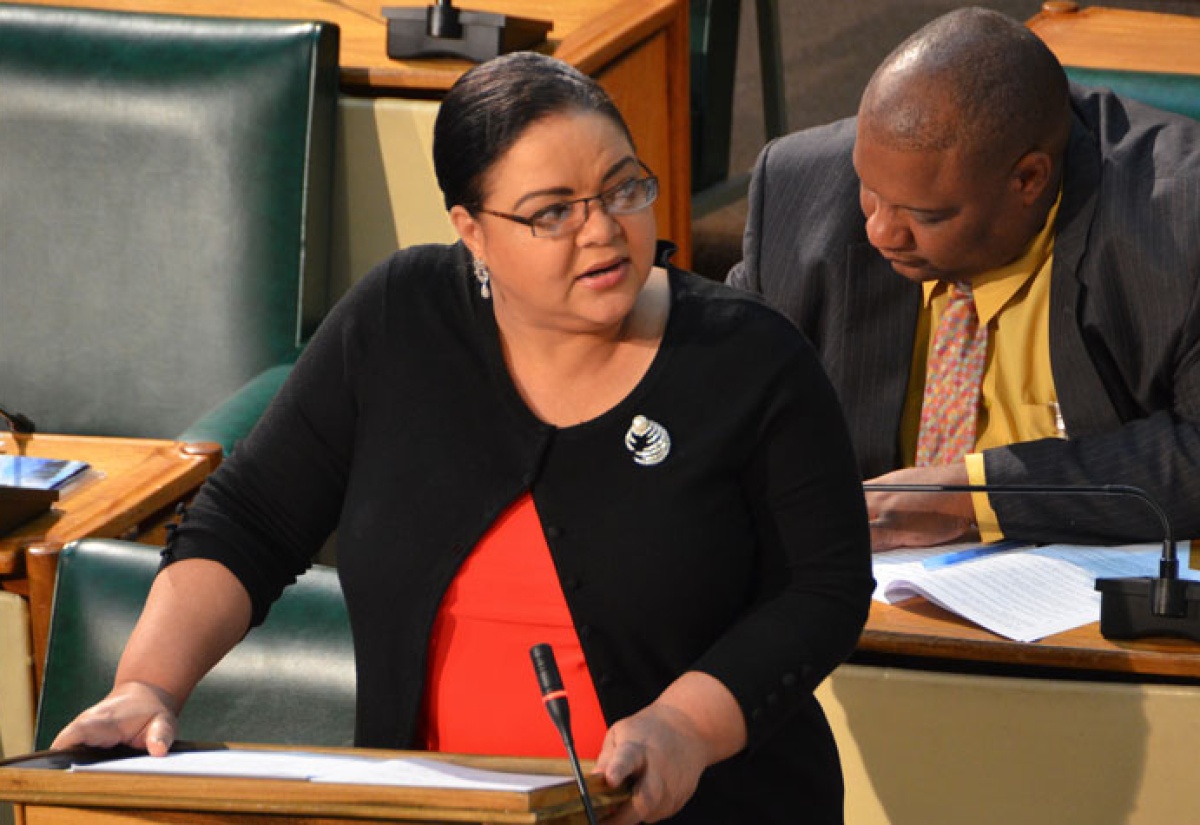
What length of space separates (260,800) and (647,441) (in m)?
0.47

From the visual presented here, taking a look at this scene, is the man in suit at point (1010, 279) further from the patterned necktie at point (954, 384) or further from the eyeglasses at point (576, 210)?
the eyeglasses at point (576, 210)

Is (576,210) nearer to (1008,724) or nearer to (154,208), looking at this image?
(1008,724)

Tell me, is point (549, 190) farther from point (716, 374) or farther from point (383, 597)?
point (383, 597)

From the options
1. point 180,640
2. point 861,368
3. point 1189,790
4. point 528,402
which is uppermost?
point 528,402

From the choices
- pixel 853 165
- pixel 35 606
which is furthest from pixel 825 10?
pixel 35 606

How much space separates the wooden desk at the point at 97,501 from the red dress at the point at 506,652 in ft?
2.56

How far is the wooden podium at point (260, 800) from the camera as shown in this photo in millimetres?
1247

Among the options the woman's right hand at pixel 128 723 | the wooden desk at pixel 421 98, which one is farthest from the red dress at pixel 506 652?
the wooden desk at pixel 421 98

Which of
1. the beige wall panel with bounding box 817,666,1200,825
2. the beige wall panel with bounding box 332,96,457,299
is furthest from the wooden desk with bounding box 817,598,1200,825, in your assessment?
the beige wall panel with bounding box 332,96,457,299

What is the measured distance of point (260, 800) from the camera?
1263mm

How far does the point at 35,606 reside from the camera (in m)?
2.27

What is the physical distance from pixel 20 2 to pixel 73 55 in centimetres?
24

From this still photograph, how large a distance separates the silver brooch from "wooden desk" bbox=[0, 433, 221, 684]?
92cm

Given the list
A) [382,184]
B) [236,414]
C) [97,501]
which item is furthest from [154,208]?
[97,501]
